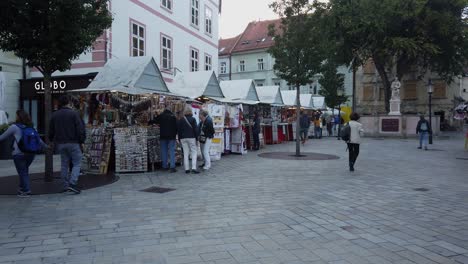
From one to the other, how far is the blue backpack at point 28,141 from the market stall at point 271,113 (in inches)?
531

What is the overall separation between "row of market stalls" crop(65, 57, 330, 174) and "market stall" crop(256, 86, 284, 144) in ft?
7.07

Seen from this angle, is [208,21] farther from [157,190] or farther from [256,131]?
[157,190]

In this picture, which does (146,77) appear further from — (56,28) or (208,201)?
(208,201)

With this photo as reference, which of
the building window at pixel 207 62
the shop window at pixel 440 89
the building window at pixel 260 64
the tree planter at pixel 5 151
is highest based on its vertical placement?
the building window at pixel 260 64

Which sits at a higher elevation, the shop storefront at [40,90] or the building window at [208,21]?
the building window at [208,21]

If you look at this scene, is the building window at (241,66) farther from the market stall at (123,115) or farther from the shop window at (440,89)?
the market stall at (123,115)

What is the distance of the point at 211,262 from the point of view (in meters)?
4.02

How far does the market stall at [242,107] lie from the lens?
1582 cm

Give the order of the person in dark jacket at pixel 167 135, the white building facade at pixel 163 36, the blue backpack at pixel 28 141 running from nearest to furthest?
the blue backpack at pixel 28 141 < the person in dark jacket at pixel 167 135 < the white building facade at pixel 163 36

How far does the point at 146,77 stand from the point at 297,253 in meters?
10.5

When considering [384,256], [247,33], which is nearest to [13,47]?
[384,256]

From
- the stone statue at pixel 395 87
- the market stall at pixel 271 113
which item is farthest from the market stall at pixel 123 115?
the stone statue at pixel 395 87

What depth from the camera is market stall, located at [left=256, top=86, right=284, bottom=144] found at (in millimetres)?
20828

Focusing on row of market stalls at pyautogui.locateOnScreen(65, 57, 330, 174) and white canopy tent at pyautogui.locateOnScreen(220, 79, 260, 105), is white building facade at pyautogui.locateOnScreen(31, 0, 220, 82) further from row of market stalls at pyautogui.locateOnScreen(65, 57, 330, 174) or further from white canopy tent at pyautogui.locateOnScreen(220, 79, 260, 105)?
white canopy tent at pyautogui.locateOnScreen(220, 79, 260, 105)
